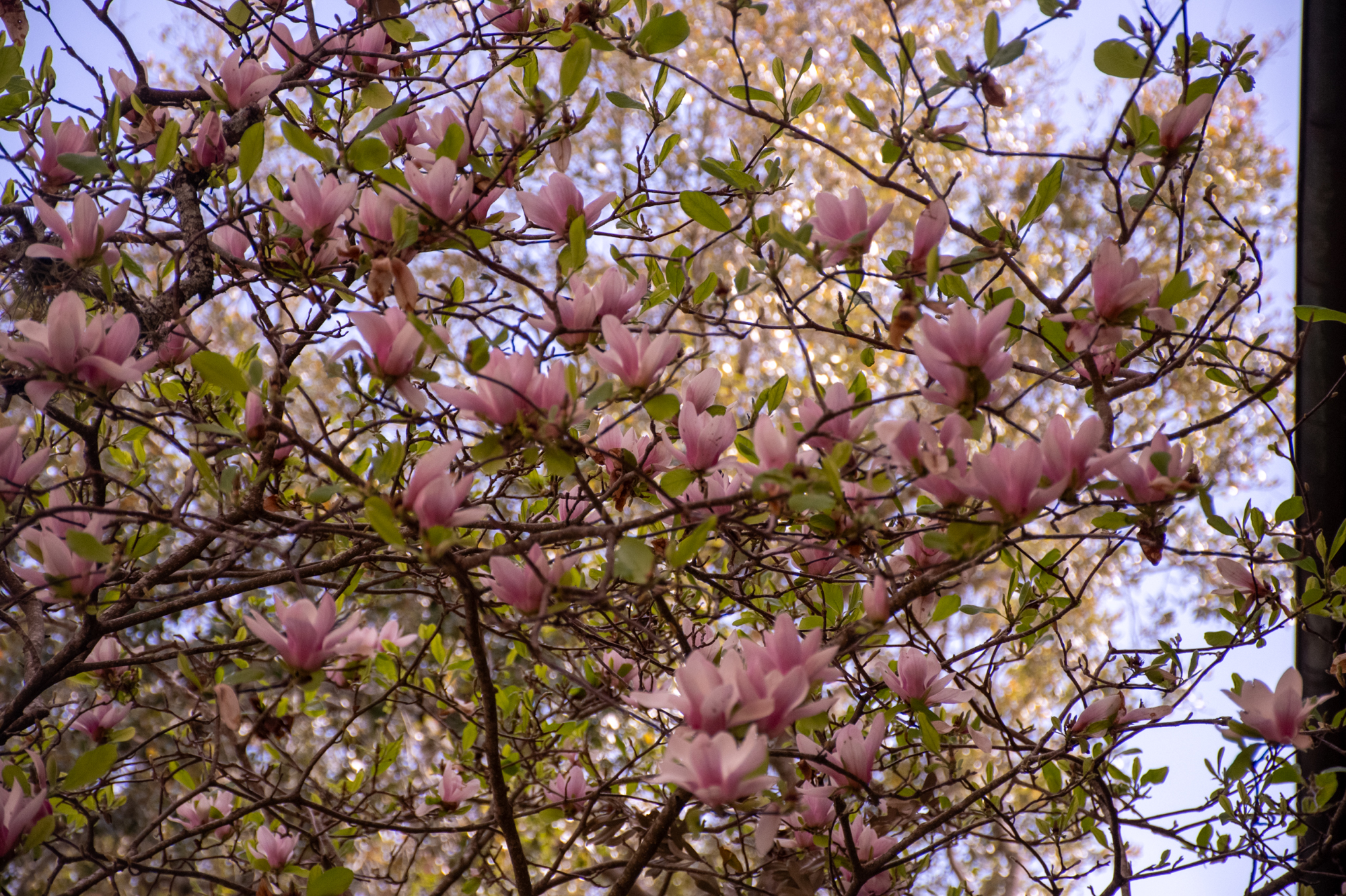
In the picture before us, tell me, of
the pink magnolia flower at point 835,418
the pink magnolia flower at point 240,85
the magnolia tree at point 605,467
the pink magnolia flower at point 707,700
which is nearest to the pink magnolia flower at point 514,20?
the magnolia tree at point 605,467

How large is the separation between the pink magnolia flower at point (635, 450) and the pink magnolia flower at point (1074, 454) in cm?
40

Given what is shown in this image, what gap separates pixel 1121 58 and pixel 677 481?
617 millimetres

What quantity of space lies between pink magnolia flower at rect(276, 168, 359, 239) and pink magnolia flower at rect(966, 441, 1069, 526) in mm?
659

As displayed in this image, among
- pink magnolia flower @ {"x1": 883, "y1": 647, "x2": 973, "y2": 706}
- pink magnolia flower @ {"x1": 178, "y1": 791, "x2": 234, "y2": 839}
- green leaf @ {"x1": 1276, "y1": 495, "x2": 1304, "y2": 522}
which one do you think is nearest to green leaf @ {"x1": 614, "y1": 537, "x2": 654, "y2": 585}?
pink magnolia flower @ {"x1": 883, "y1": 647, "x2": 973, "y2": 706}

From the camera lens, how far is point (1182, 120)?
855 mm

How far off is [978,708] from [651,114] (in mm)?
897

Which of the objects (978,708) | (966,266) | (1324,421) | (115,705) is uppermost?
(1324,421)

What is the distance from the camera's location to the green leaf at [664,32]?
89cm

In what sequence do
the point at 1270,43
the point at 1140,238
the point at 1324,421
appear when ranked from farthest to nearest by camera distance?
1. the point at 1140,238
2. the point at 1270,43
3. the point at 1324,421

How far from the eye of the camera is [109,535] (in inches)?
49.4

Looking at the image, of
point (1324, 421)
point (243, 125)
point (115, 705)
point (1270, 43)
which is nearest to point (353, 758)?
point (115, 705)

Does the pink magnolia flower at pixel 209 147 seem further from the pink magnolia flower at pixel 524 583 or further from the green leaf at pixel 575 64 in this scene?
the pink magnolia flower at pixel 524 583

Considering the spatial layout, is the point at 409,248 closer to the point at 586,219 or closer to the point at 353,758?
the point at 586,219

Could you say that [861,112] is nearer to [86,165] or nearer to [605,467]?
[605,467]
